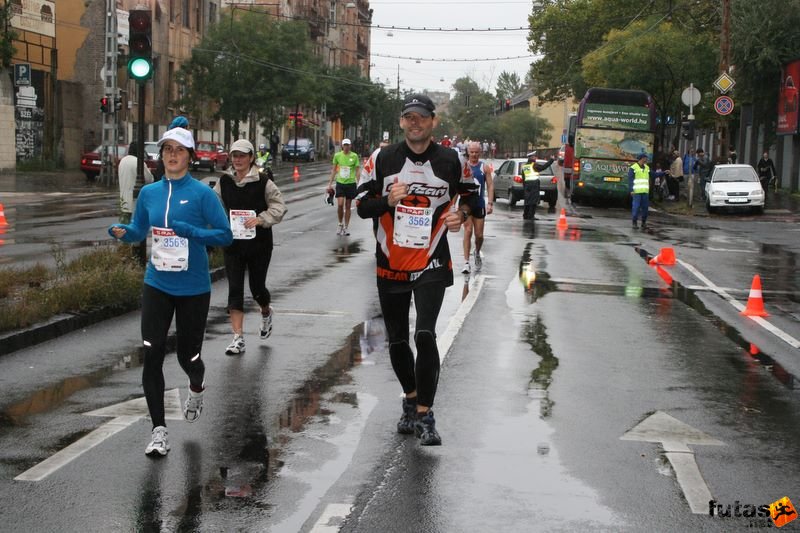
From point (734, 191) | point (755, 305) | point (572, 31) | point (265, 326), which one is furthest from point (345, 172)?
point (572, 31)

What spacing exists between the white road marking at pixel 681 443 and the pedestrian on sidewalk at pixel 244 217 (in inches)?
145

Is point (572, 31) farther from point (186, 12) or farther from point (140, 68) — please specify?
point (140, 68)

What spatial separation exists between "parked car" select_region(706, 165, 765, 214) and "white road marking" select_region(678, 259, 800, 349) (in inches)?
629

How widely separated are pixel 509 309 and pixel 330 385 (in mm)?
4853

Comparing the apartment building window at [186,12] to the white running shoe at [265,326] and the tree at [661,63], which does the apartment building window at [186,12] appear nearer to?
the tree at [661,63]

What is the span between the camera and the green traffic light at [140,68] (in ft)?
46.4

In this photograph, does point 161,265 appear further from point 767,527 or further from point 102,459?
point 767,527

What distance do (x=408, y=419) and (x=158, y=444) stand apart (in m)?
1.51

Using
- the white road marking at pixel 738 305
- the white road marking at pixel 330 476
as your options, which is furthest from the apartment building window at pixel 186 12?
the white road marking at pixel 330 476

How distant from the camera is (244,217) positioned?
9.97 meters

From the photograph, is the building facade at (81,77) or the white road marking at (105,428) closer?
the white road marking at (105,428)

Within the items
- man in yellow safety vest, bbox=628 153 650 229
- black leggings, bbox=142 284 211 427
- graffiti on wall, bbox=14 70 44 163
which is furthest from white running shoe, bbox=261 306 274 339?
graffiti on wall, bbox=14 70 44 163

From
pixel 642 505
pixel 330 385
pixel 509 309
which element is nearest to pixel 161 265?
pixel 330 385

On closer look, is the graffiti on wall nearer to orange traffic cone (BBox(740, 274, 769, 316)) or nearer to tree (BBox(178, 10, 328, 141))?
tree (BBox(178, 10, 328, 141))
